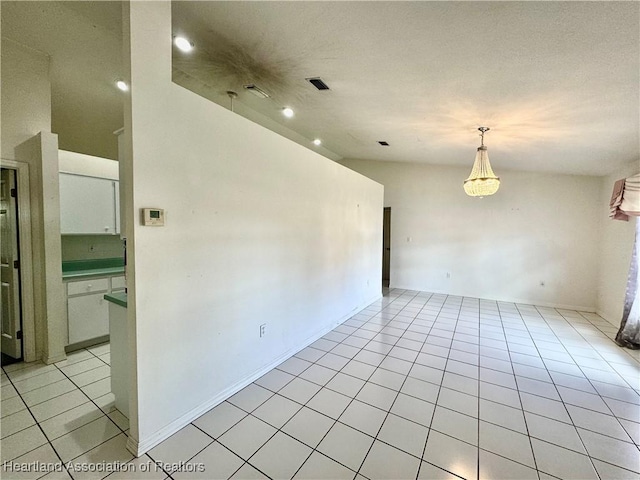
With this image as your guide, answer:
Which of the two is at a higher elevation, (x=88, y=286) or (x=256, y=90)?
(x=256, y=90)

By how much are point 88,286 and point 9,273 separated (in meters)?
0.66

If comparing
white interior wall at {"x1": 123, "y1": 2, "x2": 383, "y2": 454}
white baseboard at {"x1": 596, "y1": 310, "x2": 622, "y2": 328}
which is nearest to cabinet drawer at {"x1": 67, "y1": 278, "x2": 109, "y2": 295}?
white interior wall at {"x1": 123, "y1": 2, "x2": 383, "y2": 454}

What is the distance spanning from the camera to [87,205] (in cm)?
353

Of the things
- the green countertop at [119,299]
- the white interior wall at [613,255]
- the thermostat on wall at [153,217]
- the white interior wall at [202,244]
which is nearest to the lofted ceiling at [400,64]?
the white interior wall at [202,244]

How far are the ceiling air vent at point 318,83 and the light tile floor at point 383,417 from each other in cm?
287

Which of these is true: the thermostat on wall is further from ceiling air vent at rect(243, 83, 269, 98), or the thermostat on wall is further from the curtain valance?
the curtain valance

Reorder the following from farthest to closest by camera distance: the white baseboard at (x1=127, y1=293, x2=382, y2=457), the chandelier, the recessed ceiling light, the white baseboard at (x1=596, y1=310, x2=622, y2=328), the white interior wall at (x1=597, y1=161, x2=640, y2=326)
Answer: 1. the white baseboard at (x1=596, y1=310, x2=622, y2=328)
2. the white interior wall at (x1=597, y1=161, x2=640, y2=326)
3. the chandelier
4. the recessed ceiling light
5. the white baseboard at (x1=127, y1=293, x2=382, y2=457)

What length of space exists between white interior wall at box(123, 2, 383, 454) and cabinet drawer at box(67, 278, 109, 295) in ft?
6.84

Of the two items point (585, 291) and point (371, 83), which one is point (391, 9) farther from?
point (585, 291)

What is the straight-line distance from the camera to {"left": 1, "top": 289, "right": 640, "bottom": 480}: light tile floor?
167cm

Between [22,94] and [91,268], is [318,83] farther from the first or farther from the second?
[91,268]

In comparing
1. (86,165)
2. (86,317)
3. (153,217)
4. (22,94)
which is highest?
(22,94)

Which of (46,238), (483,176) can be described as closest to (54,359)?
(46,238)

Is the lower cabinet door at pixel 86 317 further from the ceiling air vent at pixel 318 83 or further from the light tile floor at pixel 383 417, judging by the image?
the ceiling air vent at pixel 318 83
